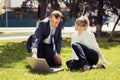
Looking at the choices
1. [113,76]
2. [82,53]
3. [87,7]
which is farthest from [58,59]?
[87,7]

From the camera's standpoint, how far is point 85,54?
909cm

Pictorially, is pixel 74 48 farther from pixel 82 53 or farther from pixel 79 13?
pixel 79 13

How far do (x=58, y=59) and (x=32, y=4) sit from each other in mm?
15160

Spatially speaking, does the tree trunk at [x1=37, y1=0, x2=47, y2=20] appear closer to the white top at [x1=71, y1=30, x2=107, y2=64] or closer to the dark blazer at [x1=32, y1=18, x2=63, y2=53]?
the dark blazer at [x1=32, y1=18, x2=63, y2=53]

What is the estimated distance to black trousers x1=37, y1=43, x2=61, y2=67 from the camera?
379 inches

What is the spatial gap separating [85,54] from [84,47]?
19 centimetres

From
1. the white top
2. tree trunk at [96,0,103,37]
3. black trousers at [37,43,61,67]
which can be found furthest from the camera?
tree trunk at [96,0,103,37]

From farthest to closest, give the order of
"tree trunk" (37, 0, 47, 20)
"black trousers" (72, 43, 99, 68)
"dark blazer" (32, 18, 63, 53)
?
1. "tree trunk" (37, 0, 47, 20)
2. "dark blazer" (32, 18, 63, 53)
3. "black trousers" (72, 43, 99, 68)

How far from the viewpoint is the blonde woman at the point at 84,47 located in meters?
8.90

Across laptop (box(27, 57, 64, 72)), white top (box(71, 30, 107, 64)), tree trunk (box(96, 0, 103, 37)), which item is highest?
white top (box(71, 30, 107, 64))

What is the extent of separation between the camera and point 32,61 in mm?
8758

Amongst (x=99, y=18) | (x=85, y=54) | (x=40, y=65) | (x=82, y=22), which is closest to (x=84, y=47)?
(x=85, y=54)

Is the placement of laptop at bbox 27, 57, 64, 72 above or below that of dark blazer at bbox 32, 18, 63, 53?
below

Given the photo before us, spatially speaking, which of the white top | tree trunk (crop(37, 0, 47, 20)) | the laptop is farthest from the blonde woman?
tree trunk (crop(37, 0, 47, 20))
